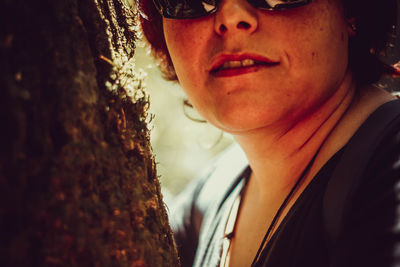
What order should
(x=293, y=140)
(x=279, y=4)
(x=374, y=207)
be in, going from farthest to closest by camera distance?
(x=293, y=140) → (x=279, y=4) → (x=374, y=207)

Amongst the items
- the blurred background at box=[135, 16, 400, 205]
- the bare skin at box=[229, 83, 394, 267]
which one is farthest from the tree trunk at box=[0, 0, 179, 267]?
the blurred background at box=[135, 16, 400, 205]

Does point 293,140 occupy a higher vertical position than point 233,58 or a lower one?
lower

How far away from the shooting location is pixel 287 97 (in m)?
1.61

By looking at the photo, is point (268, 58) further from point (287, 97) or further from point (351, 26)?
point (351, 26)


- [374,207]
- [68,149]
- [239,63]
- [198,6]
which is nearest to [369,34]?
[239,63]

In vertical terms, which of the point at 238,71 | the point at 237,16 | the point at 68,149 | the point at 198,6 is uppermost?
the point at 198,6

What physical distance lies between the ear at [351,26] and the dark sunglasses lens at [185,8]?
29.4 inches

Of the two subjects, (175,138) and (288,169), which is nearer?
(288,169)

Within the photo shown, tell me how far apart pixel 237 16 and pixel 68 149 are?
0.98 metres

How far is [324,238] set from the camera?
3.95ft

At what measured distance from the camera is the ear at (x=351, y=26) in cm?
179

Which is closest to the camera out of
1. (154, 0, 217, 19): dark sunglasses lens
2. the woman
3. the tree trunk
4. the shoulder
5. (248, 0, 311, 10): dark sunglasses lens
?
the tree trunk

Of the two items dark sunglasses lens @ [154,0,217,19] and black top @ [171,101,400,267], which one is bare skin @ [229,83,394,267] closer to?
black top @ [171,101,400,267]

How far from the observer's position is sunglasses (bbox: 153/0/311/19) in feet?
4.94
